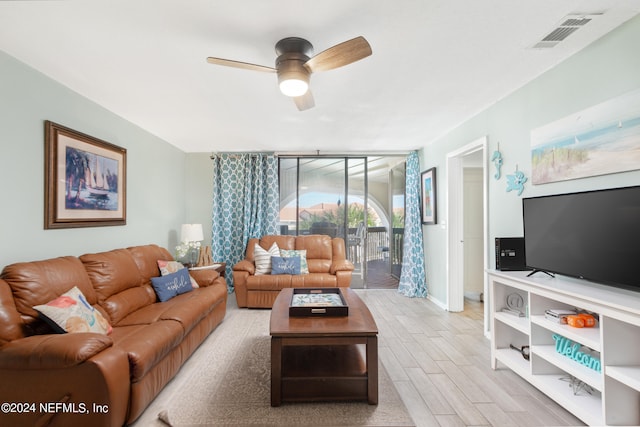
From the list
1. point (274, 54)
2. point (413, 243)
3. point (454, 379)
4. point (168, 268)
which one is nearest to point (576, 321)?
point (454, 379)

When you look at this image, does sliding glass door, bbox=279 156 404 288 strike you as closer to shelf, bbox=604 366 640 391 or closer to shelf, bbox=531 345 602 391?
shelf, bbox=531 345 602 391

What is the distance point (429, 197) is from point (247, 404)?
12.2 ft

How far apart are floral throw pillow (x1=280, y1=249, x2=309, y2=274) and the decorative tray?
4.17 feet

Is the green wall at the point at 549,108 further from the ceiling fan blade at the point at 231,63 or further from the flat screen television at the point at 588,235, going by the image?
the ceiling fan blade at the point at 231,63

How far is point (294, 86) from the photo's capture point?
2010 mm

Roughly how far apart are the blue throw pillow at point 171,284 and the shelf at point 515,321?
313 centimetres

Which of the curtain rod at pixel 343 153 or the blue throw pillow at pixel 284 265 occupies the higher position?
the curtain rod at pixel 343 153

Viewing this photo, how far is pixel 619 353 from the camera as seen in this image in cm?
154

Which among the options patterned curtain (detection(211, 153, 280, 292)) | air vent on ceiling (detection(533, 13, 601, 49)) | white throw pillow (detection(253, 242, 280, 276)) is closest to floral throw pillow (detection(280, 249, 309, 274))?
white throw pillow (detection(253, 242, 280, 276))

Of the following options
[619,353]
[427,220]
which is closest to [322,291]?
[619,353]

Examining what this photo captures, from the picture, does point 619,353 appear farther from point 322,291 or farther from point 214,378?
point 214,378

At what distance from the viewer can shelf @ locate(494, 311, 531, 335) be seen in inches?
84.0

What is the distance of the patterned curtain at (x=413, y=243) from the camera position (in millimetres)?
4617

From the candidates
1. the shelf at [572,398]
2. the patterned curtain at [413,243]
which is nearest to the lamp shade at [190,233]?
the patterned curtain at [413,243]
